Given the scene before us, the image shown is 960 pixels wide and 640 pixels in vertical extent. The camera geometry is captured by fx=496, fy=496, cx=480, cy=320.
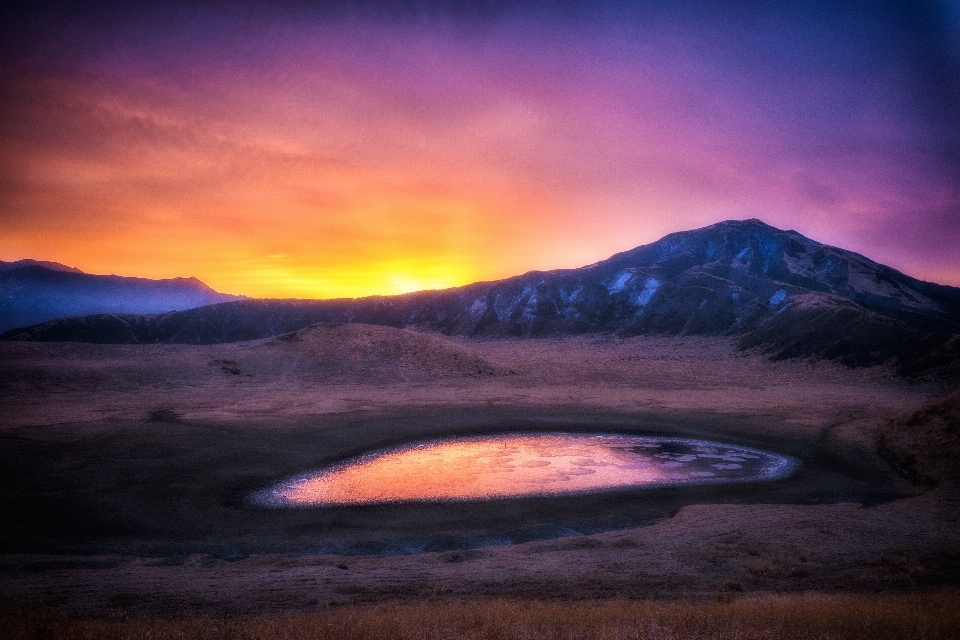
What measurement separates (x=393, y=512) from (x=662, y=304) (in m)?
110

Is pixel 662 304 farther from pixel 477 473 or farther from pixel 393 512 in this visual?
pixel 393 512

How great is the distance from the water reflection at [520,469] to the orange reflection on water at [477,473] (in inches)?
1.8

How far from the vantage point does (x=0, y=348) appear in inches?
2516

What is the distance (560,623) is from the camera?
836 centimetres

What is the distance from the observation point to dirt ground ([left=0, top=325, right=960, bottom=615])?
1233 cm

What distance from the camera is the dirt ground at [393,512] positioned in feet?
40.4

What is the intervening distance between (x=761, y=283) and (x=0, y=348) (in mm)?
138682

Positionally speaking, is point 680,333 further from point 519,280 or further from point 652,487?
point 652,487

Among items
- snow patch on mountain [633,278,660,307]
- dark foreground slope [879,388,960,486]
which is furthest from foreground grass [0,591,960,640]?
snow patch on mountain [633,278,660,307]

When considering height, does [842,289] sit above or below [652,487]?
above

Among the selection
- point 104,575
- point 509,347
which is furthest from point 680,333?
point 104,575

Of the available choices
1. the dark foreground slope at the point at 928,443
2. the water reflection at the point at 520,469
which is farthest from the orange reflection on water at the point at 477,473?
the dark foreground slope at the point at 928,443

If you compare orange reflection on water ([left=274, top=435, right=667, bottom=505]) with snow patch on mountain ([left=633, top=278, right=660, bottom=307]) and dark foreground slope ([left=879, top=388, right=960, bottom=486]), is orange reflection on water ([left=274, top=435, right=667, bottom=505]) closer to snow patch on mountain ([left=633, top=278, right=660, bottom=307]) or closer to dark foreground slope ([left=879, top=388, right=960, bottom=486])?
dark foreground slope ([left=879, top=388, right=960, bottom=486])

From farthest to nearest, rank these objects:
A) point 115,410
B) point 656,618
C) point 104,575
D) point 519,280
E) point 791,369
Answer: point 519,280 → point 791,369 → point 115,410 → point 104,575 → point 656,618
